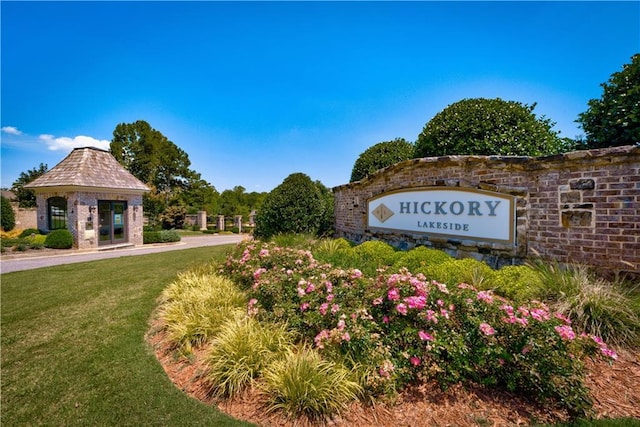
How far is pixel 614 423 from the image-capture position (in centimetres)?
216

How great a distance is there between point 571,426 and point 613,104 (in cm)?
592

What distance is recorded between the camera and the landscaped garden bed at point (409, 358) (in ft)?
7.85

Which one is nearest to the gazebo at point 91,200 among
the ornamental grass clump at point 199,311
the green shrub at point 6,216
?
the green shrub at point 6,216

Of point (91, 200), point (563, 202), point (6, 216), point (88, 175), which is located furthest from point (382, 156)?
→ point (6, 216)

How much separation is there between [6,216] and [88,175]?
8.13m

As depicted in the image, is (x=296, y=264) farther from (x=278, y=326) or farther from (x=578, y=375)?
(x=578, y=375)

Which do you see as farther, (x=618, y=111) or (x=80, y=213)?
(x=80, y=213)

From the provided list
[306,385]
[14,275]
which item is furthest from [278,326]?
[14,275]

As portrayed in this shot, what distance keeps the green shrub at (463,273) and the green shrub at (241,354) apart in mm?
2295

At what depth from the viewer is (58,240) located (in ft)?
45.1

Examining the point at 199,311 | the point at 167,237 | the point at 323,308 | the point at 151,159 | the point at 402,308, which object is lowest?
the point at 167,237

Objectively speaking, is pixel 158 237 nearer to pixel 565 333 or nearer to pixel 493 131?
pixel 493 131

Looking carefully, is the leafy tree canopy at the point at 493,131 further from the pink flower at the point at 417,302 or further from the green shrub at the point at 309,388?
the green shrub at the point at 309,388

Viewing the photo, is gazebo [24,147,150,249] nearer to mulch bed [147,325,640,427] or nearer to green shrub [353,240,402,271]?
green shrub [353,240,402,271]
